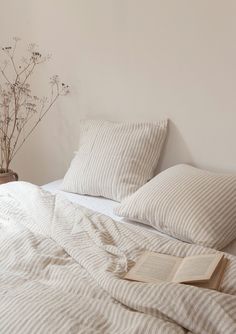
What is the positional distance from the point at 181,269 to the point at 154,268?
0.08m

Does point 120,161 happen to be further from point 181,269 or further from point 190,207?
point 181,269

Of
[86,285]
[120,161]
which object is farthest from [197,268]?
[120,161]

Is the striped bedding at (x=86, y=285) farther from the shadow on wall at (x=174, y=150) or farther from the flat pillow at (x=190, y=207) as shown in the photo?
the shadow on wall at (x=174, y=150)

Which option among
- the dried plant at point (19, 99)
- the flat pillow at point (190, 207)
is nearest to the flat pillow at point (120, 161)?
the flat pillow at point (190, 207)

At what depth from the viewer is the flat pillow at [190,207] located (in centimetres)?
156

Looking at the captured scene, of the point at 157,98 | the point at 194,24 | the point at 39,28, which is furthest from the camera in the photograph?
the point at 39,28

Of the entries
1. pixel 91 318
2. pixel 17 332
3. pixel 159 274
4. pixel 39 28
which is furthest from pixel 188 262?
pixel 39 28

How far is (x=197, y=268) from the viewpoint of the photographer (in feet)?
A: 3.99

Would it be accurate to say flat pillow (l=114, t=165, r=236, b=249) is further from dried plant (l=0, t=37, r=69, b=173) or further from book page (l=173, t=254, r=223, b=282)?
dried plant (l=0, t=37, r=69, b=173)

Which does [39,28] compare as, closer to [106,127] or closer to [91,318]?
[106,127]

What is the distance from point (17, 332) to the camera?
3.24 ft

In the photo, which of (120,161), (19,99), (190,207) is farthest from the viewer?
(19,99)

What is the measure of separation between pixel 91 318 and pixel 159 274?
0.30 metres

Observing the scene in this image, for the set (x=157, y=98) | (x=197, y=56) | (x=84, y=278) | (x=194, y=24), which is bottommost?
(x=84, y=278)
